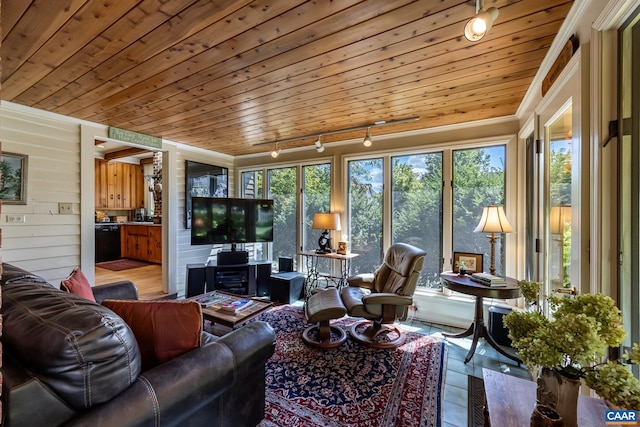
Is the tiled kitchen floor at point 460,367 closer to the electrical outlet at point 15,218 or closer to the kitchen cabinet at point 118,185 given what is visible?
the electrical outlet at point 15,218

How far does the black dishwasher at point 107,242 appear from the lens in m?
6.41

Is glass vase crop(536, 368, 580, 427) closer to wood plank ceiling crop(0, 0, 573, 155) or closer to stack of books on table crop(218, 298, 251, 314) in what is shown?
wood plank ceiling crop(0, 0, 573, 155)

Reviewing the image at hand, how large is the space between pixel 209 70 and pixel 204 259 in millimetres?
3386

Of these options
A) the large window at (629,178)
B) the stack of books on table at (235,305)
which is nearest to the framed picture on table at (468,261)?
the large window at (629,178)

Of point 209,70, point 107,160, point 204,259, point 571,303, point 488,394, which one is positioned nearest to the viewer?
point 571,303

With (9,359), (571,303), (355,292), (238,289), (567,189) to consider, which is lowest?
(238,289)

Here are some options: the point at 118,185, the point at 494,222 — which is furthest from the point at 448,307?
the point at 118,185

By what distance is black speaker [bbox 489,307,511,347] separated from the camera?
2.81m

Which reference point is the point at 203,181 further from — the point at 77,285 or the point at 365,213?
the point at 77,285

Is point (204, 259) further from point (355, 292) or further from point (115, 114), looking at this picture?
point (355, 292)

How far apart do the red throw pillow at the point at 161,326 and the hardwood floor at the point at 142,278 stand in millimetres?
3124

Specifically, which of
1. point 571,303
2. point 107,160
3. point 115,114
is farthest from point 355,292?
point 107,160

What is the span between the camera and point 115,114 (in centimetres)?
312

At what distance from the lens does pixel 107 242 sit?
21.5ft
